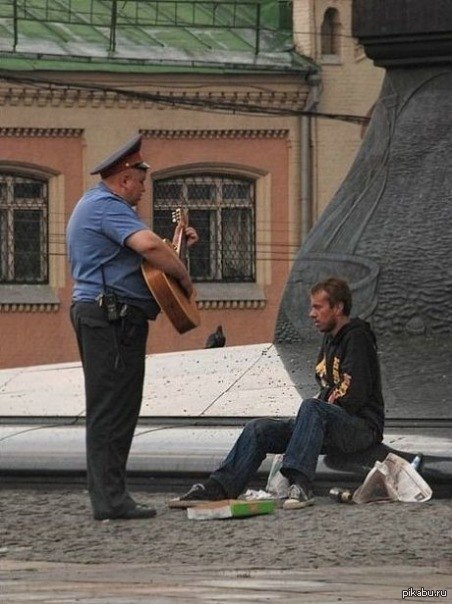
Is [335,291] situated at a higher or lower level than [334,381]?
higher

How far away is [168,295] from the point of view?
978 cm

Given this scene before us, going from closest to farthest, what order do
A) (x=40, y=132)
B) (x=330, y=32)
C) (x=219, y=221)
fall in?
(x=40, y=132)
(x=219, y=221)
(x=330, y=32)

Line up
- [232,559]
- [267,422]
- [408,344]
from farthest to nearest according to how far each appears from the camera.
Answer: [408,344] < [267,422] < [232,559]

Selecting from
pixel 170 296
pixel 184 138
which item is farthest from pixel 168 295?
pixel 184 138

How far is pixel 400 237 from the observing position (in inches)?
506

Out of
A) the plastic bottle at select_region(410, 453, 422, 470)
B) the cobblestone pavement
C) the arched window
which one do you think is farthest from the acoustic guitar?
the arched window

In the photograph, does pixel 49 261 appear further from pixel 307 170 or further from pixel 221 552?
pixel 221 552

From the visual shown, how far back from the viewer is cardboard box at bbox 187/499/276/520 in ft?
32.3

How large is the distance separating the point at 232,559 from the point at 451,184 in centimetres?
466

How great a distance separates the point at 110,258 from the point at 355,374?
49.8 inches

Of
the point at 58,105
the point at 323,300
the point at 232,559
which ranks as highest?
the point at 58,105

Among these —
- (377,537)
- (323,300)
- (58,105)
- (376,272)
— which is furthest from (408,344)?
(58,105)

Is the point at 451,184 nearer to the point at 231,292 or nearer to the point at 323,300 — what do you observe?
the point at 323,300

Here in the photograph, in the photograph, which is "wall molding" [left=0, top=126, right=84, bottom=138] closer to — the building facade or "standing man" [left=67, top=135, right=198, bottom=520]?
the building facade
